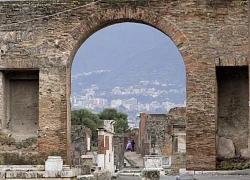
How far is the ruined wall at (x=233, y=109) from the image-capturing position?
833 inches

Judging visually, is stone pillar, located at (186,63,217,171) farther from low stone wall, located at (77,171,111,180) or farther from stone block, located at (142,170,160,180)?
low stone wall, located at (77,171,111,180)

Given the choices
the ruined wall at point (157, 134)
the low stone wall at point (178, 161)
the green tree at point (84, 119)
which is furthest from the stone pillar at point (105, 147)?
the green tree at point (84, 119)

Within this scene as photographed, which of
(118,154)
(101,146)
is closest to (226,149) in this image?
(101,146)

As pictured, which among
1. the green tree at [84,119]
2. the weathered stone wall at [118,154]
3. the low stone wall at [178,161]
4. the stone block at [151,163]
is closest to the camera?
the stone block at [151,163]

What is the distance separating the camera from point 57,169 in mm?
19906

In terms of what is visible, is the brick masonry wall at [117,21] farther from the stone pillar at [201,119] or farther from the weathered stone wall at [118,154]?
the weathered stone wall at [118,154]

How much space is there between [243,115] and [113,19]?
3.89 meters

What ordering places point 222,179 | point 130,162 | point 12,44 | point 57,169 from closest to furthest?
point 222,179 → point 57,169 → point 12,44 → point 130,162

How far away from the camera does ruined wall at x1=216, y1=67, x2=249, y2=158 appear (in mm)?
21156

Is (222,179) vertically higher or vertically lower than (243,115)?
lower

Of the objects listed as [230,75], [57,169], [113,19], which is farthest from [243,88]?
[57,169]

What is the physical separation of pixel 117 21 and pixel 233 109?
3.50 m

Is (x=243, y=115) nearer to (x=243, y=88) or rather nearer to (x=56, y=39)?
(x=243, y=88)

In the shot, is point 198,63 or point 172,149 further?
point 172,149
